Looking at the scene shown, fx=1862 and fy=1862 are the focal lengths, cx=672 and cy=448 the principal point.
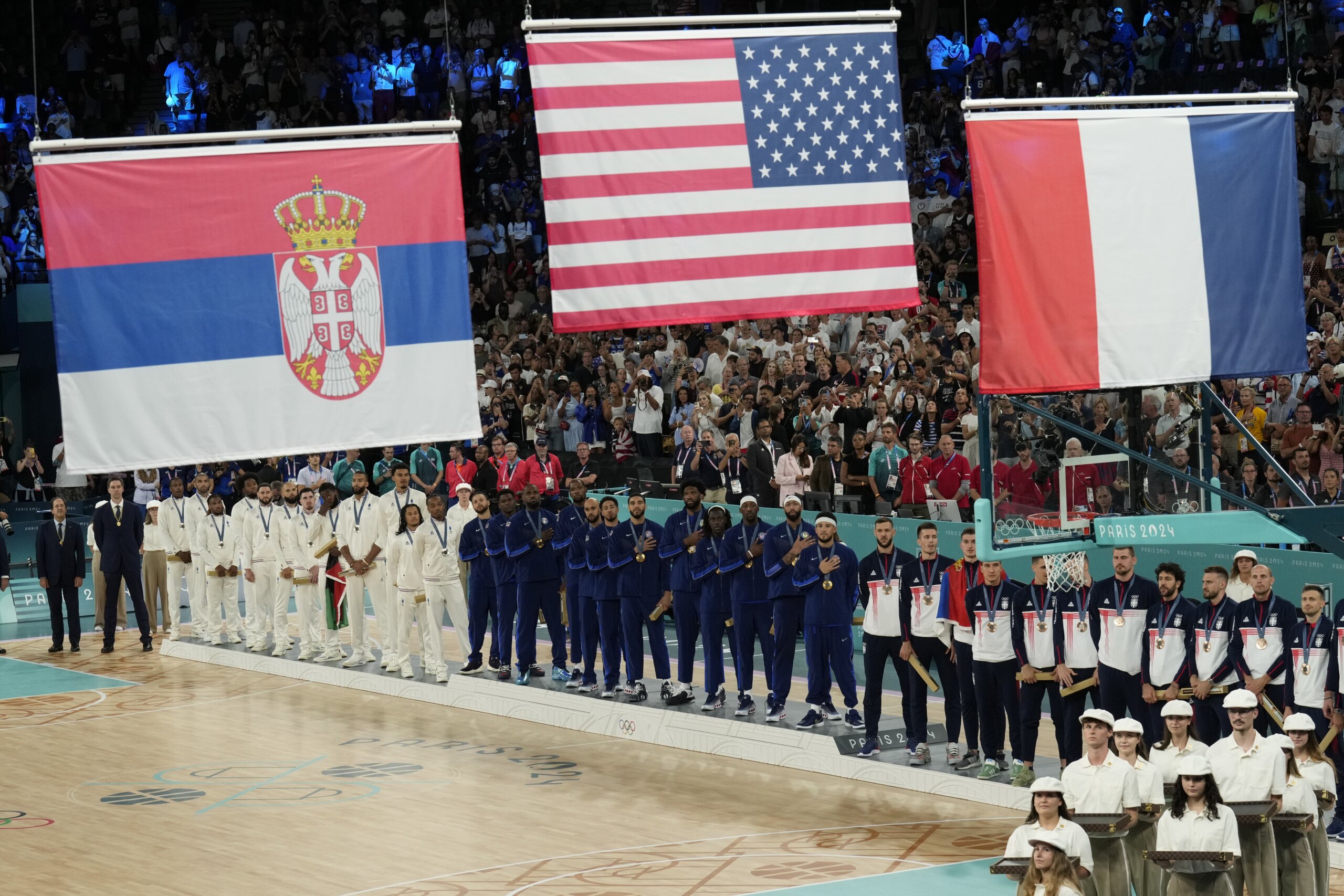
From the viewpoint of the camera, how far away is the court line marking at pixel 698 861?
521 inches

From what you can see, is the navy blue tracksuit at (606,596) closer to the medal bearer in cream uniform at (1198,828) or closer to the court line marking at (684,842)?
the court line marking at (684,842)

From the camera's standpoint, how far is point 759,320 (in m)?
25.5

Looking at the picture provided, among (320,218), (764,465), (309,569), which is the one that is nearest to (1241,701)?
(320,218)

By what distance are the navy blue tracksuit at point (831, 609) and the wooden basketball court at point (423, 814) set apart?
1.01m

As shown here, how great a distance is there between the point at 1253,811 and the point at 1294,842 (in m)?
0.48

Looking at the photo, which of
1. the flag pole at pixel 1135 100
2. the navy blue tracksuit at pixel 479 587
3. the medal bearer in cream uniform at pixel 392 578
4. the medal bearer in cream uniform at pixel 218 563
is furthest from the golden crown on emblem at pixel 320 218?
the medal bearer in cream uniform at pixel 218 563

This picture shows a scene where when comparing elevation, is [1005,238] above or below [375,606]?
above

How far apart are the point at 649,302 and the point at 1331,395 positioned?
389 inches

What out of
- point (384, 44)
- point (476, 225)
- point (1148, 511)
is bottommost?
point (1148, 511)

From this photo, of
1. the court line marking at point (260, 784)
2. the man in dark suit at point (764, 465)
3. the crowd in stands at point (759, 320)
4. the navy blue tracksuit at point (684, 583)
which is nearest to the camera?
the court line marking at point (260, 784)

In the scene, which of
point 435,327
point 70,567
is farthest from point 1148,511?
point 70,567

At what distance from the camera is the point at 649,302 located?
36.3 feet

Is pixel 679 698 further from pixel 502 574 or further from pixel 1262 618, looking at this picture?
pixel 1262 618

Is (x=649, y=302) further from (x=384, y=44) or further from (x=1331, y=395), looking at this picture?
(x=384, y=44)
